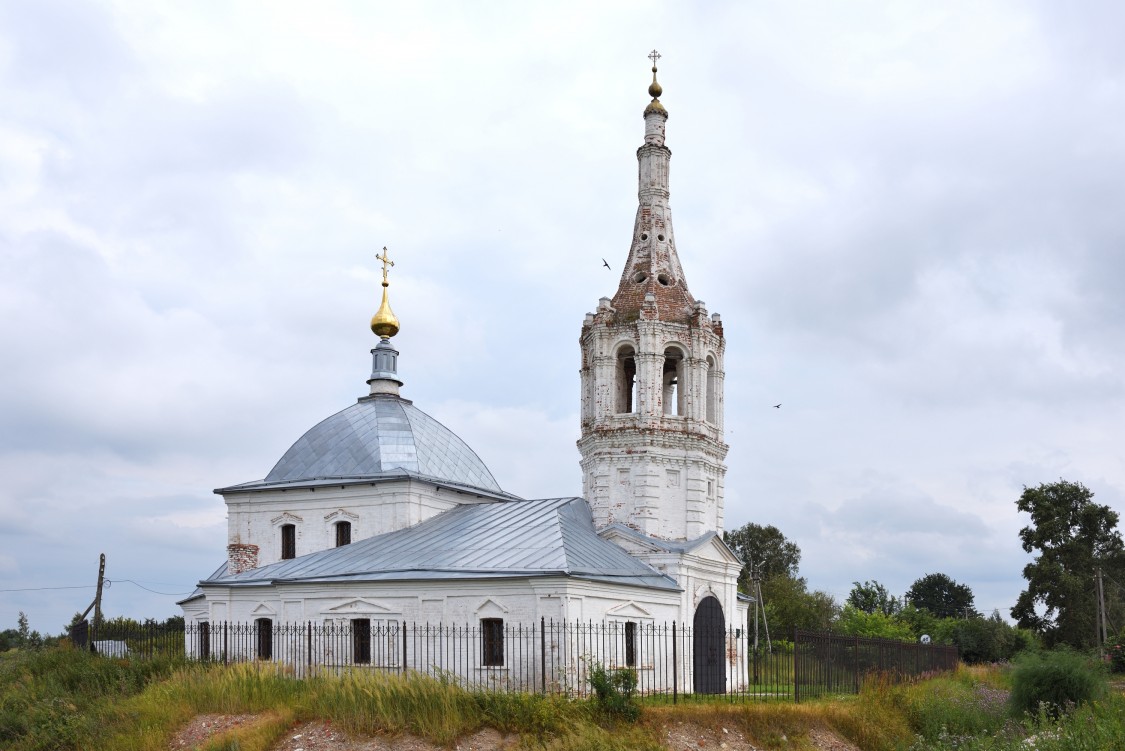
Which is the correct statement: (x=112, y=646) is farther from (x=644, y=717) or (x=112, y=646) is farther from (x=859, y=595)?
(x=859, y=595)

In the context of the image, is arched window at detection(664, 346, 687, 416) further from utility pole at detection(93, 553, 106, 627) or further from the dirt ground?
utility pole at detection(93, 553, 106, 627)

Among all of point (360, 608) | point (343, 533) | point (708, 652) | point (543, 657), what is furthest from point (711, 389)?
point (543, 657)

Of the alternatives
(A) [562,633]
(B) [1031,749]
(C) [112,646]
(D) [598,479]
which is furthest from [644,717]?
(C) [112,646]

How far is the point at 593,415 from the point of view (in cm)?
2752

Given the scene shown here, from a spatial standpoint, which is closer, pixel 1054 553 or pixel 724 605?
pixel 724 605

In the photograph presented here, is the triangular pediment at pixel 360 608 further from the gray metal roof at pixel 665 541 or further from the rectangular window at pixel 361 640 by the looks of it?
the gray metal roof at pixel 665 541

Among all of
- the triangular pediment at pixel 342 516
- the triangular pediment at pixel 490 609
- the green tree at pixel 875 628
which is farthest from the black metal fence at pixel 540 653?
the green tree at pixel 875 628

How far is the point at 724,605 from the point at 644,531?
2.89 m

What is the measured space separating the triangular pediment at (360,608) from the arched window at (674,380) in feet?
29.5

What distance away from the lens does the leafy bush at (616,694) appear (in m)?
17.4

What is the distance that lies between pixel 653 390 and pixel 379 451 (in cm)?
781

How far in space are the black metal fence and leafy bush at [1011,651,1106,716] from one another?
2986mm

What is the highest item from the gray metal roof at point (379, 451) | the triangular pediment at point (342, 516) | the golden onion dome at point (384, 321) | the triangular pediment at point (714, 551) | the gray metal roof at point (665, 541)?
the golden onion dome at point (384, 321)

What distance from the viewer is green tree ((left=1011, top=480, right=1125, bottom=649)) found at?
156 ft
